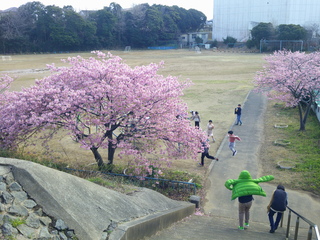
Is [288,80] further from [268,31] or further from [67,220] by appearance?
[268,31]

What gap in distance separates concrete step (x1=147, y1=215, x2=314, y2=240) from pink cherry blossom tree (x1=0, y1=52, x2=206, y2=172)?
2.68 m

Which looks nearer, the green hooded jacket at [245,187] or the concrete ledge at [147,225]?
the concrete ledge at [147,225]

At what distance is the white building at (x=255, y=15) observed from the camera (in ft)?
244

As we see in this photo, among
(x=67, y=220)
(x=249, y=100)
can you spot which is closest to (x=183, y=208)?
(x=67, y=220)

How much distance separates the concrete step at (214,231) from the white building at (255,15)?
240 feet

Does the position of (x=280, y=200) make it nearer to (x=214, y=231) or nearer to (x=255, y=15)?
(x=214, y=231)

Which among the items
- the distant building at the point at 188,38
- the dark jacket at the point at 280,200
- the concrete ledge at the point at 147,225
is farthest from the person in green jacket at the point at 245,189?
the distant building at the point at 188,38

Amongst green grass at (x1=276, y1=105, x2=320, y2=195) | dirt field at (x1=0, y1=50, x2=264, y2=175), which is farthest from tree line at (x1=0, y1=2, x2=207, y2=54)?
green grass at (x1=276, y1=105, x2=320, y2=195)

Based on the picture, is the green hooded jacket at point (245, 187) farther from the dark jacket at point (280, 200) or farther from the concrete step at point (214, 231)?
the concrete step at point (214, 231)

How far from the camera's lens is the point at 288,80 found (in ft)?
52.6

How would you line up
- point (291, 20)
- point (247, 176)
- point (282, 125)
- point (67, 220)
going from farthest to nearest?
point (291, 20) → point (282, 125) → point (247, 176) → point (67, 220)

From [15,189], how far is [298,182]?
905cm

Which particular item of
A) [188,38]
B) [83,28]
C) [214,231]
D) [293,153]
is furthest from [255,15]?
[214,231]

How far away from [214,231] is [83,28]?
221 ft
